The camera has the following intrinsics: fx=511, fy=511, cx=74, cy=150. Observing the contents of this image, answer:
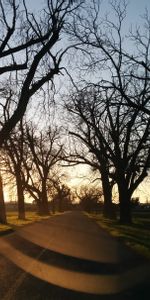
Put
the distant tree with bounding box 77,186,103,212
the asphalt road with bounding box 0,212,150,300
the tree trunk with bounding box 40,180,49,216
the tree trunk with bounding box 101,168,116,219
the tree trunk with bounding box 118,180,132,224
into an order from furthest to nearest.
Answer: the distant tree with bounding box 77,186,103,212 < the tree trunk with bounding box 40,180,49,216 < the tree trunk with bounding box 101,168,116,219 < the tree trunk with bounding box 118,180,132,224 < the asphalt road with bounding box 0,212,150,300

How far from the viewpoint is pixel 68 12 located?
80.8 ft

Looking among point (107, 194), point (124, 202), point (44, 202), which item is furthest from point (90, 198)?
point (124, 202)

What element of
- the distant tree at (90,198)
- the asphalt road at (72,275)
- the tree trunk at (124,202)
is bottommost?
the asphalt road at (72,275)

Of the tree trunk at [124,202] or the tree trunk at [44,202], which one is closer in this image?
the tree trunk at [124,202]

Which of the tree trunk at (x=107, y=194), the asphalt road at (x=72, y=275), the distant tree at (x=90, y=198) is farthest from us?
the distant tree at (x=90, y=198)

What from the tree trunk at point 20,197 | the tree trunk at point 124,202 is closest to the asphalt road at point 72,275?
the tree trunk at point 124,202

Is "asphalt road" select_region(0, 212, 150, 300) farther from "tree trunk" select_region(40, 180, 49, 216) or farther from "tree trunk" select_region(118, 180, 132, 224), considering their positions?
"tree trunk" select_region(40, 180, 49, 216)

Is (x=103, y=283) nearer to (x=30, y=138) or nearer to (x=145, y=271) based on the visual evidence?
(x=145, y=271)

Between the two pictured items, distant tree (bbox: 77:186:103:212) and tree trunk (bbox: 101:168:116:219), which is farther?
distant tree (bbox: 77:186:103:212)

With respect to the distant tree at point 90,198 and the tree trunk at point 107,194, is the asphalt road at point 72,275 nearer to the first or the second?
the tree trunk at point 107,194

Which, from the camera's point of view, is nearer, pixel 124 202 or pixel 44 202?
pixel 124 202

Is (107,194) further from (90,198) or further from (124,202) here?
(90,198)

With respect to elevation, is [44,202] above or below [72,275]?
above

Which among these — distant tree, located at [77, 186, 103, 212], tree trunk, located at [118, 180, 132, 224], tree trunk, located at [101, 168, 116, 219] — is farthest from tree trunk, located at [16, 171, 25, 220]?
distant tree, located at [77, 186, 103, 212]
